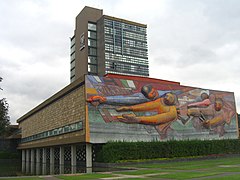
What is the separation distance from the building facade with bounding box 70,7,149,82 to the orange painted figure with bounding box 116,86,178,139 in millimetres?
49692

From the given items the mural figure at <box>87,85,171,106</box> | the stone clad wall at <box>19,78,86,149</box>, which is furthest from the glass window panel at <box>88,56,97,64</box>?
the mural figure at <box>87,85,171,106</box>

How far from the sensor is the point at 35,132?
205 feet

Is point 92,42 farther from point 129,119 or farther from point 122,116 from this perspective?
point 122,116

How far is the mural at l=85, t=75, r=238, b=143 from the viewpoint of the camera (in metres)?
38.4

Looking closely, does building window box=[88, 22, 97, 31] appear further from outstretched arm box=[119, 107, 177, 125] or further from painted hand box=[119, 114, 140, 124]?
painted hand box=[119, 114, 140, 124]

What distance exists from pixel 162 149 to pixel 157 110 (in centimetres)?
624

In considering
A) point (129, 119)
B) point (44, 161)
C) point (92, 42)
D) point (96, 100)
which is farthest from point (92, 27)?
point (96, 100)

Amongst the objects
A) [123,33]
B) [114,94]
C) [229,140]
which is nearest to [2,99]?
[114,94]

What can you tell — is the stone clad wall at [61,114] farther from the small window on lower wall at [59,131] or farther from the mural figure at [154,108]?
the mural figure at [154,108]

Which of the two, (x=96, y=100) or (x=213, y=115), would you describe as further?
(x=213, y=115)

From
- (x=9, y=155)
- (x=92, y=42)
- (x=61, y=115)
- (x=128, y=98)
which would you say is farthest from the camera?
(x=92, y=42)

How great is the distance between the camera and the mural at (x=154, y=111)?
38406 millimetres

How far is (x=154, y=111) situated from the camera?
43531 millimetres

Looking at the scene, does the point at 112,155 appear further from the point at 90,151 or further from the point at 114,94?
the point at 114,94
